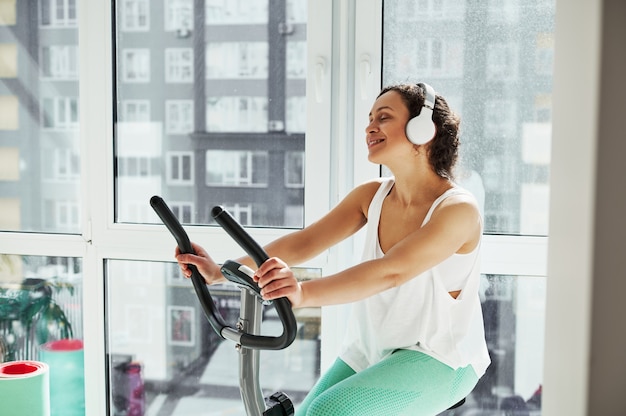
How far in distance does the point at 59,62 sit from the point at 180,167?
63 centimetres

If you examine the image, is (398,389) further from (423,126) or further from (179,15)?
(179,15)

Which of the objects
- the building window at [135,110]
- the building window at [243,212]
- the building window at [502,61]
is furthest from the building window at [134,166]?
the building window at [502,61]

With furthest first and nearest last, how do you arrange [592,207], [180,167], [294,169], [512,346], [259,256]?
[180,167] < [294,169] < [512,346] < [259,256] < [592,207]

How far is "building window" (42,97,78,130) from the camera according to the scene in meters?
2.61

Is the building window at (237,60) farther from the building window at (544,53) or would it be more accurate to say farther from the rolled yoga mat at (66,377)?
the rolled yoga mat at (66,377)

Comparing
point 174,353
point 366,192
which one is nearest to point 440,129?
point 366,192

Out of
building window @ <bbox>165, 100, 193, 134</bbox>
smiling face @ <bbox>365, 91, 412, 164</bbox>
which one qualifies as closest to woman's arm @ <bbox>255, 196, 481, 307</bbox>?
smiling face @ <bbox>365, 91, 412, 164</bbox>

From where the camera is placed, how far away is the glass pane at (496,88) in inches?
87.2

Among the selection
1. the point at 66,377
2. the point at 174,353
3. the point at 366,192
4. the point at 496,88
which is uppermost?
the point at 496,88

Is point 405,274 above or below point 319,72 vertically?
below

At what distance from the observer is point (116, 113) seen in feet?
8.39

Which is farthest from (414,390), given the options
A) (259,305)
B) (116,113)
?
(116,113)

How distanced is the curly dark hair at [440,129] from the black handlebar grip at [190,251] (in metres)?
0.72

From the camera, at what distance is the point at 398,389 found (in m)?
1.73
